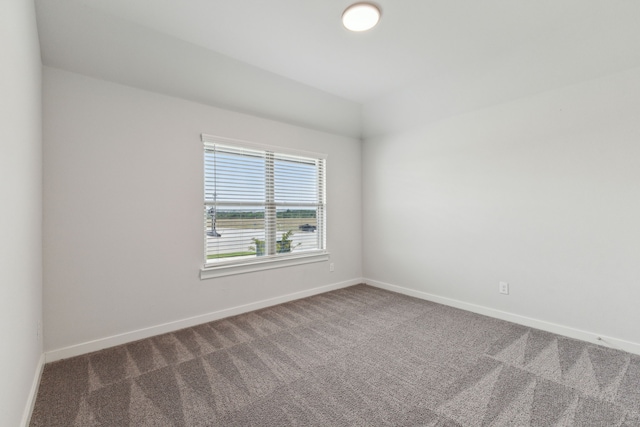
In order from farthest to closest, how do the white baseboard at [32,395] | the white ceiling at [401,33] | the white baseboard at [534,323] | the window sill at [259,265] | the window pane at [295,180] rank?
the window pane at [295,180], the window sill at [259,265], the white baseboard at [534,323], the white ceiling at [401,33], the white baseboard at [32,395]

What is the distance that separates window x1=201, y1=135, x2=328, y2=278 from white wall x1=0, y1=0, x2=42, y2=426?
1348 millimetres

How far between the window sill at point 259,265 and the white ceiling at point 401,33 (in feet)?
7.08

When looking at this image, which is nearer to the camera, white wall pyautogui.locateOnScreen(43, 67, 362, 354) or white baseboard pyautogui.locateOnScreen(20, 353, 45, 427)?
white baseboard pyautogui.locateOnScreen(20, 353, 45, 427)

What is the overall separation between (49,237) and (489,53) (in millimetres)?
4179

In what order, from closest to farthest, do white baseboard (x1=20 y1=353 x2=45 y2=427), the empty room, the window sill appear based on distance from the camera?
1. white baseboard (x1=20 y1=353 x2=45 y2=427)
2. the empty room
3. the window sill

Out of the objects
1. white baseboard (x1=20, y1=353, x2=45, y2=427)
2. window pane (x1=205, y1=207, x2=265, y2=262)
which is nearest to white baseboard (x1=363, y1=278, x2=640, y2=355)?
window pane (x1=205, y1=207, x2=265, y2=262)

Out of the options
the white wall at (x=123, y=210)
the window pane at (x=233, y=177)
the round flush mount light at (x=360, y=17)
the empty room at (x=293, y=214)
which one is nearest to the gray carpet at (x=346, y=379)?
the empty room at (x=293, y=214)

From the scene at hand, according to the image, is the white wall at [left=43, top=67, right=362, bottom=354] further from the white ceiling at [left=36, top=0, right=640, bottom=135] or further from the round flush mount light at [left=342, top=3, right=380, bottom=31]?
the round flush mount light at [left=342, top=3, right=380, bottom=31]

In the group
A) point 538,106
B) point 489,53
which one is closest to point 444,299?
point 538,106

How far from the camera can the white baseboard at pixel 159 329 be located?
7.74ft

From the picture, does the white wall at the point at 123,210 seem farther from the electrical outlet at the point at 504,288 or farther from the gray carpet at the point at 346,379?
the electrical outlet at the point at 504,288

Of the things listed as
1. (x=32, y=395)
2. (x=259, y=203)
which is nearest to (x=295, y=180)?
(x=259, y=203)

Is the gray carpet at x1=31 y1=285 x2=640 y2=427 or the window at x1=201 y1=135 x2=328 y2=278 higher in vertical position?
the window at x1=201 y1=135 x2=328 y2=278

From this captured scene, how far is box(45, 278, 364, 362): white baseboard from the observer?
2358mm
